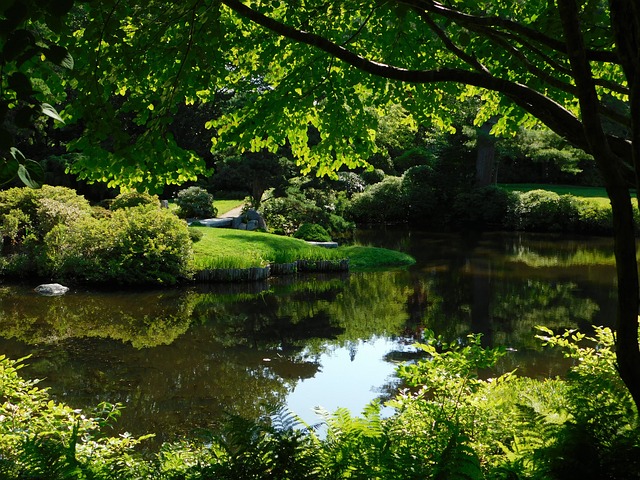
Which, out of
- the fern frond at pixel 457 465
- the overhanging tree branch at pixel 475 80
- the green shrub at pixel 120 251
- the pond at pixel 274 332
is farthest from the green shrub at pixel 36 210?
the fern frond at pixel 457 465

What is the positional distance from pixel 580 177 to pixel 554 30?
34.0 meters

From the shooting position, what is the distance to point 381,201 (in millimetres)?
29250

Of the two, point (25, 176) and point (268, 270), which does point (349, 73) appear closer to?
point (25, 176)

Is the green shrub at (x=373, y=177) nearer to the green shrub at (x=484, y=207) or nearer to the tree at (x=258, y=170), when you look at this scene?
the green shrub at (x=484, y=207)

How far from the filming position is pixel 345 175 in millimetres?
28953

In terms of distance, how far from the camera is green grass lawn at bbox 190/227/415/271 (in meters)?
15.6

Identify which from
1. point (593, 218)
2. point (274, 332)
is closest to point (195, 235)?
point (274, 332)

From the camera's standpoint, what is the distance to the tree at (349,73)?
9.14ft

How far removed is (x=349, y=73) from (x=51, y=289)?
33.2ft

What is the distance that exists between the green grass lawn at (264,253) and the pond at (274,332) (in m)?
0.93

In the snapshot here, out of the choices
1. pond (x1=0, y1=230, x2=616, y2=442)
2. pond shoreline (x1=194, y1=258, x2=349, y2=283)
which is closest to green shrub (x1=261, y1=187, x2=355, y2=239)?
pond shoreline (x1=194, y1=258, x2=349, y2=283)

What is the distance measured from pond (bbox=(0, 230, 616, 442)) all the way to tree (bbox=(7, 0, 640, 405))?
3387mm

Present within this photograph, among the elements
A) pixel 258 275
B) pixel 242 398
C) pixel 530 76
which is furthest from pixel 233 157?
pixel 530 76

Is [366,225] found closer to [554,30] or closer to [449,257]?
[449,257]
